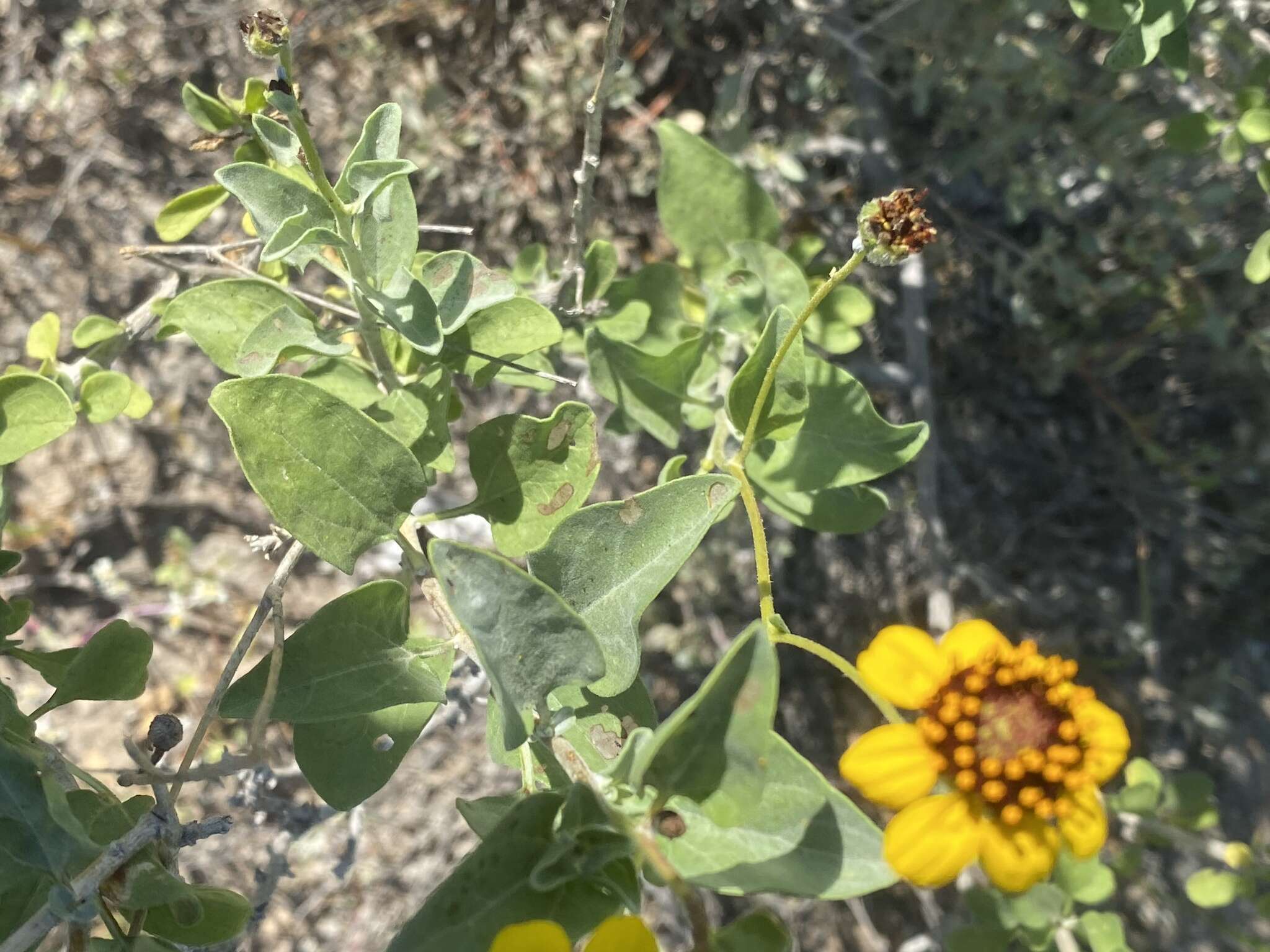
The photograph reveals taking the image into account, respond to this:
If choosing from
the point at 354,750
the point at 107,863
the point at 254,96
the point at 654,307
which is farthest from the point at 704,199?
the point at 107,863

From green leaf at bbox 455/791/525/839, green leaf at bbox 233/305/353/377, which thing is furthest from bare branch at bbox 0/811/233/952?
green leaf at bbox 233/305/353/377

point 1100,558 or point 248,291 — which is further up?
point 248,291

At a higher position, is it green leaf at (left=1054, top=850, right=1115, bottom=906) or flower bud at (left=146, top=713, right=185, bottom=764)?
A: flower bud at (left=146, top=713, right=185, bottom=764)

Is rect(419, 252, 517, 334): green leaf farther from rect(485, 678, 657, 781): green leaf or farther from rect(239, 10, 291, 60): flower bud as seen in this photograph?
rect(485, 678, 657, 781): green leaf

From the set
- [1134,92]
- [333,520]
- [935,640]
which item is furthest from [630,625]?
[1134,92]

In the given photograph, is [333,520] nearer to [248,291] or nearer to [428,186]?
[248,291]

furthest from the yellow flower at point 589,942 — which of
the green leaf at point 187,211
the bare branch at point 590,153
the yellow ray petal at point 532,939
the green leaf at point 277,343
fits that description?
the green leaf at point 187,211
